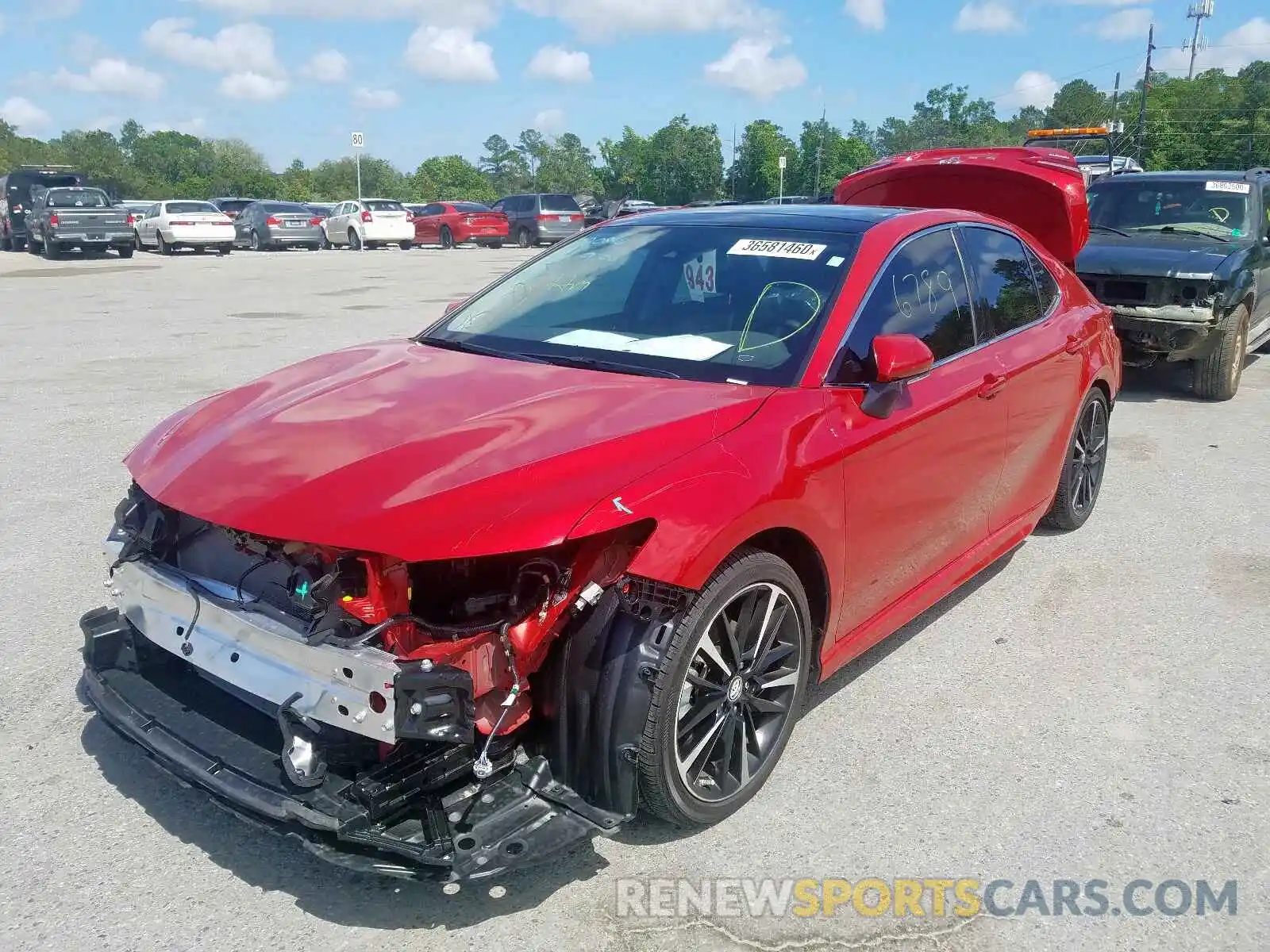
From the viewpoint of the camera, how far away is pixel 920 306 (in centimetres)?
382

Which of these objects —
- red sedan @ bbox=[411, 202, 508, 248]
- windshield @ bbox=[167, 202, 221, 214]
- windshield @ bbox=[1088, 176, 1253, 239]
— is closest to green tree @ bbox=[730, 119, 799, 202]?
red sedan @ bbox=[411, 202, 508, 248]

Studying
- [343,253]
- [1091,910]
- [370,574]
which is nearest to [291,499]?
[370,574]

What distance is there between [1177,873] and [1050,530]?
118 inches

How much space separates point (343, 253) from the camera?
3159 centimetres

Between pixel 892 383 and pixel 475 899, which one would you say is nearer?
pixel 475 899

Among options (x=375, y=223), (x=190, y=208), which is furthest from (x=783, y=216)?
(x=375, y=223)

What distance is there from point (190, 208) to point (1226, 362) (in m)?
27.8

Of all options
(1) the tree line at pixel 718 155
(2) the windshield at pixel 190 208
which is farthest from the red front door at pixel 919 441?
(1) the tree line at pixel 718 155

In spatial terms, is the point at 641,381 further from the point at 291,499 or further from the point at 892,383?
the point at 291,499

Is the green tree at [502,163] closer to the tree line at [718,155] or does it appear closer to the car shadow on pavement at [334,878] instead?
the tree line at [718,155]

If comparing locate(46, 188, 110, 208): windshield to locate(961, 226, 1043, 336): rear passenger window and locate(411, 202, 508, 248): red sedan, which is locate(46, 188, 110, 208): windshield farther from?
locate(961, 226, 1043, 336): rear passenger window

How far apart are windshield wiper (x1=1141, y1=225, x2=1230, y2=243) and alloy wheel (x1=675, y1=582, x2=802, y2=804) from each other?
806cm

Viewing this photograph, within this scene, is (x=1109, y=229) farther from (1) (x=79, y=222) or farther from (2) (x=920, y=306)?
(1) (x=79, y=222)

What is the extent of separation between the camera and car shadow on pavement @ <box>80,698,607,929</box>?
104 inches
